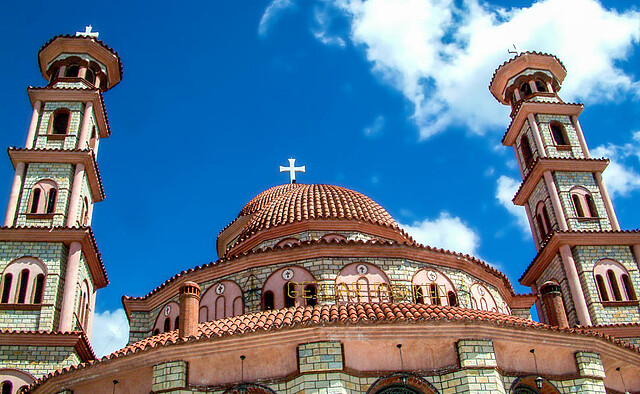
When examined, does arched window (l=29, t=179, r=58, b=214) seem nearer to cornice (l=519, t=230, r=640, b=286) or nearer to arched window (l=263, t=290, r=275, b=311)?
arched window (l=263, t=290, r=275, b=311)

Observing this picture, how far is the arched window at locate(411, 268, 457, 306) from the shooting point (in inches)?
701

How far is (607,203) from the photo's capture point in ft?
81.0

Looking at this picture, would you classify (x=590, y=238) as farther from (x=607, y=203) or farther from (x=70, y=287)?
(x=70, y=287)

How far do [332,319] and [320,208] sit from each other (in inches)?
359

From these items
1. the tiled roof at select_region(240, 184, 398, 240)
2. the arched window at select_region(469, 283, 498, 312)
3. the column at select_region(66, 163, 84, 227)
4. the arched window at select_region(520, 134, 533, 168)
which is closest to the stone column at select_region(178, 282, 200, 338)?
the tiled roof at select_region(240, 184, 398, 240)

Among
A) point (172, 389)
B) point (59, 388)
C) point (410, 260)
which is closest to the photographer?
point (172, 389)

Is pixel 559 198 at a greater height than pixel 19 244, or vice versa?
pixel 559 198

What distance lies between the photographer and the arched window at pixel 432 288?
17797mm

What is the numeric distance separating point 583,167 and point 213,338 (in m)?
17.2

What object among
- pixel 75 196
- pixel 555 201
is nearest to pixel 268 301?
pixel 75 196

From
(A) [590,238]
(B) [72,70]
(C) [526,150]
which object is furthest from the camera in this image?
(C) [526,150]

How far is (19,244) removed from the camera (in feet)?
69.6

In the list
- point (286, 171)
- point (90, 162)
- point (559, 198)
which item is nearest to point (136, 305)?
point (90, 162)

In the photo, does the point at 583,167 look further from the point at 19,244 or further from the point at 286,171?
the point at 19,244
